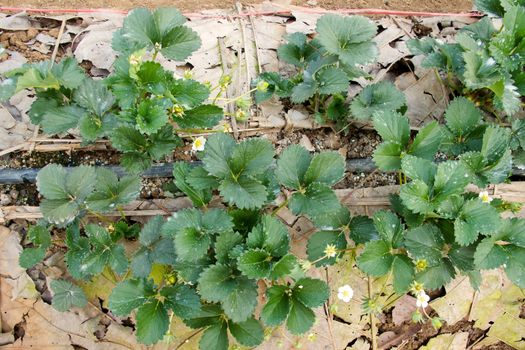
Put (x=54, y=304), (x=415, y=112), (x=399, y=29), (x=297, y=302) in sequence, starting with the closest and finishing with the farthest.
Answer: (x=297, y=302), (x=54, y=304), (x=415, y=112), (x=399, y=29)

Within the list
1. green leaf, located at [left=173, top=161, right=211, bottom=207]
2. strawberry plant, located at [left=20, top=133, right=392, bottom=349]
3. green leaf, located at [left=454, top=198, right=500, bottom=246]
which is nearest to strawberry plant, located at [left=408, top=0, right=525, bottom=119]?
green leaf, located at [left=454, top=198, right=500, bottom=246]

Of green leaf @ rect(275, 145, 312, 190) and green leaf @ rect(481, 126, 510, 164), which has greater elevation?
green leaf @ rect(481, 126, 510, 164)

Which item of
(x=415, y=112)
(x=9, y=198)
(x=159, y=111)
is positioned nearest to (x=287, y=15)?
(x=415, y=112)

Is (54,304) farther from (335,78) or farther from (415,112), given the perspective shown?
(415,112)

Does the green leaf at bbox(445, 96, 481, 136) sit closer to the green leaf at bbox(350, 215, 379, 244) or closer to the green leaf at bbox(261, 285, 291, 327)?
the green leaf at bbox(350, 215, 379, 244)

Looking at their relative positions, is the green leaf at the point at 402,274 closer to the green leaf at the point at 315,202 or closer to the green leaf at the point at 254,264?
the green leaf at the point at 315,202

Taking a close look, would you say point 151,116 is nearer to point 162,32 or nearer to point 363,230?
point 162,32
